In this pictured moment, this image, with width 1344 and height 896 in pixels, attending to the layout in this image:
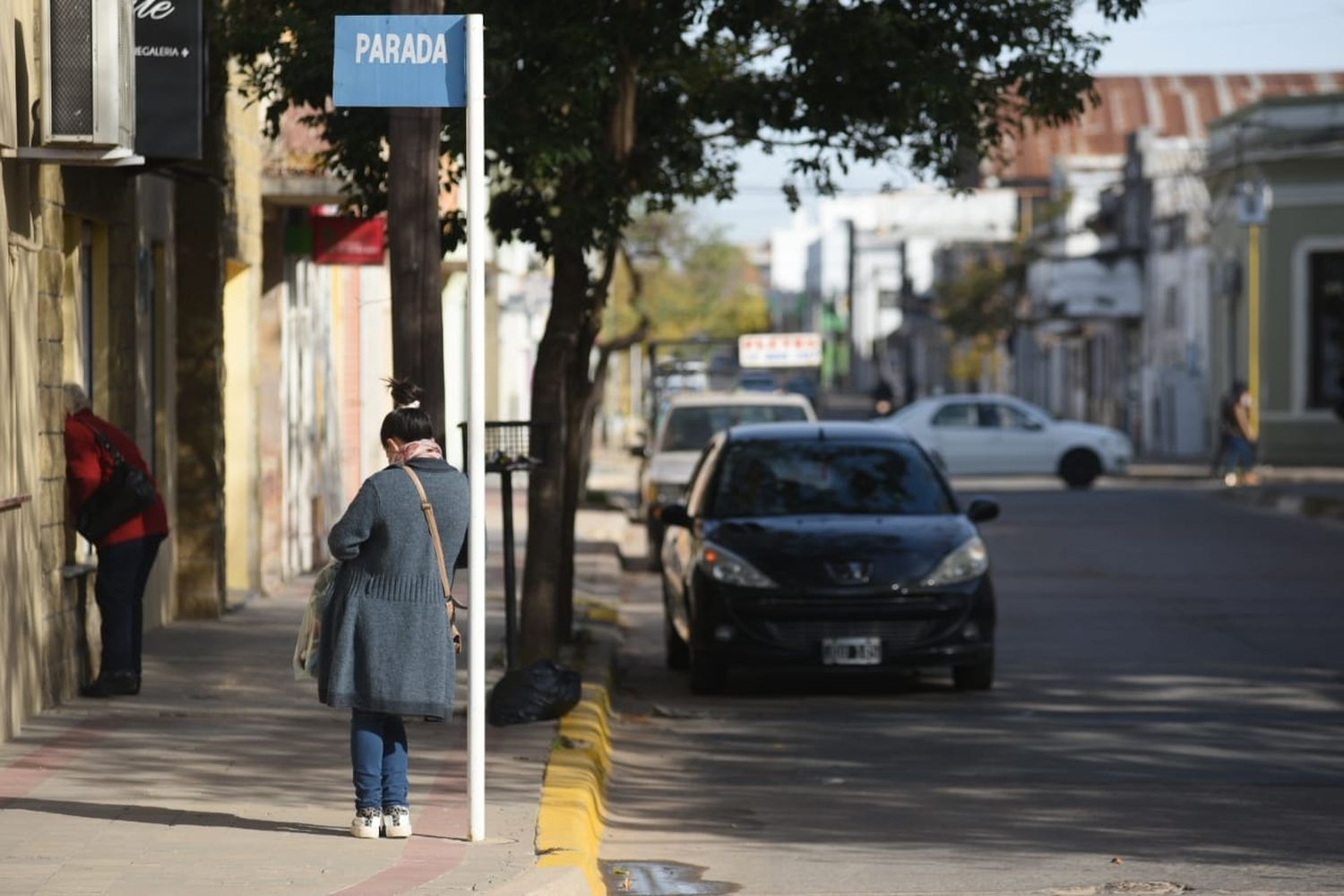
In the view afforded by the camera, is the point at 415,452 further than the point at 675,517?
No

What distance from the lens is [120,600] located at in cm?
1249

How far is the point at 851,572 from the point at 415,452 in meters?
5.79

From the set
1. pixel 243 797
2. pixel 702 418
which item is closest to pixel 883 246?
pixel 702 418

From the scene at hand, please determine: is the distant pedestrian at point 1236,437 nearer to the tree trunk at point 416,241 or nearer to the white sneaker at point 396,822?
the tree trunk at point 416,241

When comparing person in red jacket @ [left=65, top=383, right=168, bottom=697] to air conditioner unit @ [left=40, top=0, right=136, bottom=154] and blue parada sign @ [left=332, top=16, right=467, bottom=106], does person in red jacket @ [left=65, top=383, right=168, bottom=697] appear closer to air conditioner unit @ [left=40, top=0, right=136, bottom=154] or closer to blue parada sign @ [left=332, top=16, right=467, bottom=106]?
air conditioner unit @ [left=40, top=0, right=136, bottom=154]

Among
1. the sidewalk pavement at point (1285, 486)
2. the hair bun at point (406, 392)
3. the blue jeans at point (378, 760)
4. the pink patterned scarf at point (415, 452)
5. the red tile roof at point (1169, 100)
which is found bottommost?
the sidewalk pavement at point (1285, 486)

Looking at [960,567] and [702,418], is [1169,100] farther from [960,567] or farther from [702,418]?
[960,567]

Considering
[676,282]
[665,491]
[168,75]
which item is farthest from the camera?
[676,282]

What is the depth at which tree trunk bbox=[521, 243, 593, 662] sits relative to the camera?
14156mm

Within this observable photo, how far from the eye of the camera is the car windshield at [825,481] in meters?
14.8

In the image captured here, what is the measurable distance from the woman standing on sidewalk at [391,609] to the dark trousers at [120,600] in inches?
173

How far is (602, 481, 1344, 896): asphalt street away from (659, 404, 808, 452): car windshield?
4.66m

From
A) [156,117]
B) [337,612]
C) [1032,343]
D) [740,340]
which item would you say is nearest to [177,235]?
[156,117]

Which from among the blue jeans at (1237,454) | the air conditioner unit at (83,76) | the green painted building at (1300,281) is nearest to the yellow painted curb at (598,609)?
the air conditioner unit at (83,76)
